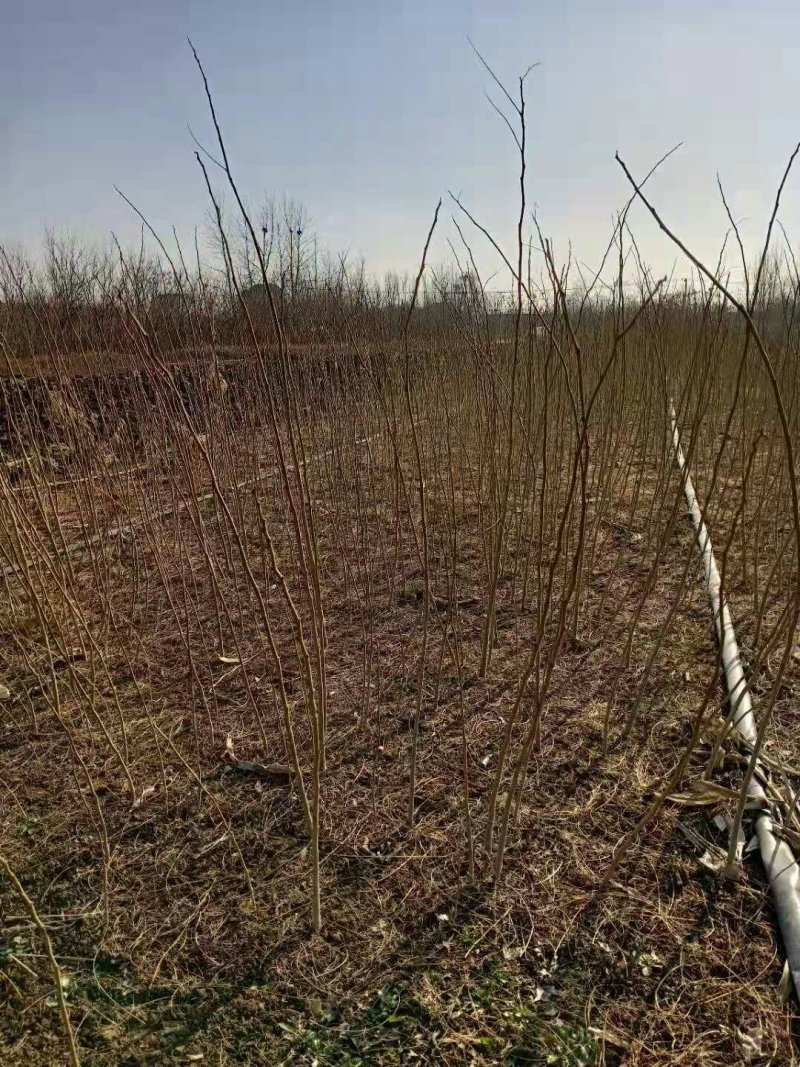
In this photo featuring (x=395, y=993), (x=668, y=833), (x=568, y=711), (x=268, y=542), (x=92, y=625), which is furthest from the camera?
(x=92, y=625)

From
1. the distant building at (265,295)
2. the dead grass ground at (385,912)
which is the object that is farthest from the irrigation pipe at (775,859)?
the distant building at (265,295)

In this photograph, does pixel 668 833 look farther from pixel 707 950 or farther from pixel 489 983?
pixel 489 983

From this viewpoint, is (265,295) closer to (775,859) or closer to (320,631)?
(320,631)

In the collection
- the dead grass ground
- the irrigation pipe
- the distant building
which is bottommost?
the dead grass ground

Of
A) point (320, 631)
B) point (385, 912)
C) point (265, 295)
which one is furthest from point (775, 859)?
point (265, 295)

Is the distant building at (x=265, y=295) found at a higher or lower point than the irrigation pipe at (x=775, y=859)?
higher

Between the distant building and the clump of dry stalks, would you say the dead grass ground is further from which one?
the distant building

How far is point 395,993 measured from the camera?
1.13m

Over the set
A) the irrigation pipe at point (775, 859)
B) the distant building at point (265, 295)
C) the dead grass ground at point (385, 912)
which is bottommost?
the dead grass ground at point (385, 912)

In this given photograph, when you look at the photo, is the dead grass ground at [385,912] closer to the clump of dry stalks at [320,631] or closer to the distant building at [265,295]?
the clump of dry stalks at [320,631]

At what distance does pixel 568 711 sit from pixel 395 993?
0.98m

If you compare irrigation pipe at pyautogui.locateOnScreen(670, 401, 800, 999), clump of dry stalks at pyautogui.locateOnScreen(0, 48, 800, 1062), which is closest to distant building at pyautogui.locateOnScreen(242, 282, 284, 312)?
clump of dry stalks at pyautogui.locateOnScreen(0, 48, 800, 1062)

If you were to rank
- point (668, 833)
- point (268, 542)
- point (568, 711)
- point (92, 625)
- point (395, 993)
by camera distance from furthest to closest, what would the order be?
1. point (92, 625)
2. point (568, 711)
3. point (668, 833)
4. point (395, 993)
5. point (268, 542)

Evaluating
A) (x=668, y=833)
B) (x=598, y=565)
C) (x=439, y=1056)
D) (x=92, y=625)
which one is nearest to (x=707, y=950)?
(x=668, y=833)
